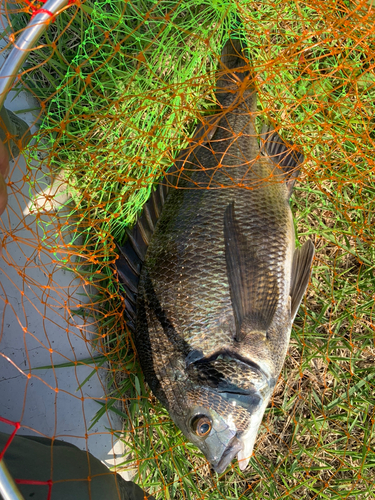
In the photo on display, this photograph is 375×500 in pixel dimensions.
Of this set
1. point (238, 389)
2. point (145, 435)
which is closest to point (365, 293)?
point (238, 389)

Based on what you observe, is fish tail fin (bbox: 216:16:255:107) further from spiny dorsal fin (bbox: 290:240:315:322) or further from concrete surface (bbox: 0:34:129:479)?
concrete surface (bbox: 0:34:129:479)

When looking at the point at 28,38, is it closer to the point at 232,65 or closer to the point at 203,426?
the point at 232,65

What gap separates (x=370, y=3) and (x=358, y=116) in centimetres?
68

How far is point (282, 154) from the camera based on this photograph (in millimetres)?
2385

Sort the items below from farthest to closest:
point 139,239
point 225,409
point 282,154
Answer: point 282,154, point 139,239, point 225,409

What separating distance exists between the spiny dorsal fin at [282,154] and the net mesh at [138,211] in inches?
3.8

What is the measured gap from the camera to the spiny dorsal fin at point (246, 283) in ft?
6.64

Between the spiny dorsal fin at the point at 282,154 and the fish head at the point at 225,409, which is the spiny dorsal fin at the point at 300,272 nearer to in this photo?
the spiny dorsal fin at the point at 282,154

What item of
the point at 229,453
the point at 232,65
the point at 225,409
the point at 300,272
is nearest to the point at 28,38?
the point at 232,65

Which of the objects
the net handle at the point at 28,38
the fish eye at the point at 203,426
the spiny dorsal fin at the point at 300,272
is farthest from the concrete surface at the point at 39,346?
the spiny dorsal fin at the point at 300,272

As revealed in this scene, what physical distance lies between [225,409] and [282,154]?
65.9 inches

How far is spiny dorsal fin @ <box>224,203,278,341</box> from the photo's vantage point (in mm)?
2023

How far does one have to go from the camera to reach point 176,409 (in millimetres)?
2104

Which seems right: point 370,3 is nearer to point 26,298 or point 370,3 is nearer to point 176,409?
point 176,409
